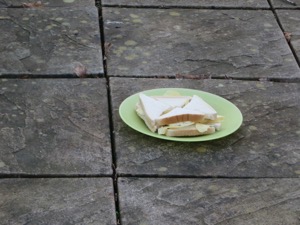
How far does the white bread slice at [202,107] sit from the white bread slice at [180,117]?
0.11ft

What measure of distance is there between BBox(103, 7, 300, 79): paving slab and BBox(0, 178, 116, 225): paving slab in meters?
0.94

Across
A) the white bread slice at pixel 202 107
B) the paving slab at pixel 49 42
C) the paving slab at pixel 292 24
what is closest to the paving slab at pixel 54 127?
the paving slab at pixel 49 42

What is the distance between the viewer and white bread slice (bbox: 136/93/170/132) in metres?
3.09

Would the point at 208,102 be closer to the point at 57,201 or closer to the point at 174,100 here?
the point at 174,100

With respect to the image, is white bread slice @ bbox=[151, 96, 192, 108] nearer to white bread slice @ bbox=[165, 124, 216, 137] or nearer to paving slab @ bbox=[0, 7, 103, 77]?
white bread slice @ bbox=[165, 124, 216, 137]

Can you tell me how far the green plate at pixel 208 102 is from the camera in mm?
3062

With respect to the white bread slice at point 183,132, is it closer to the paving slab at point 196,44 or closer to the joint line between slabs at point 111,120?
the joint line between slabs at point 111,120

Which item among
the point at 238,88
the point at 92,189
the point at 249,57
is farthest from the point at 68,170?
the point at 249,57

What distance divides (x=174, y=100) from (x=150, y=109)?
16 cm

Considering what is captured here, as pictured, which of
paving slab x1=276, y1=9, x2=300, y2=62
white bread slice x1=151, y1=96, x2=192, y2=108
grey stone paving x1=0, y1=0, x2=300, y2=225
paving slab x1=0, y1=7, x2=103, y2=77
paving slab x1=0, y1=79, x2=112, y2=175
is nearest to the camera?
grey stone paving x1=0, y1=0, x2=300, y2=225

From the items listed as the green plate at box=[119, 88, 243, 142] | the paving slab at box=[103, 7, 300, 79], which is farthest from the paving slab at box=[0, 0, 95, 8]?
the green plate at box=[119, 88, 243, 142]

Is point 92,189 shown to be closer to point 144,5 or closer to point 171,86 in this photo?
point 171,86

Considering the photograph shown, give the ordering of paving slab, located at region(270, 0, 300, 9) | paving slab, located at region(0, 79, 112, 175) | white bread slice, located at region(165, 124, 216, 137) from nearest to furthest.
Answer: paving slab, located at region(0, 79, 112, 175) < white bread slice, located at region(165, 124, 216, 137) < paving slab, located at region(270, 0, 300, 9)

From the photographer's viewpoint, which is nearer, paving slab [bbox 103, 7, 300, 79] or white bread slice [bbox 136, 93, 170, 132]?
white bread slice [bbox 136, 93, 170, 132]
